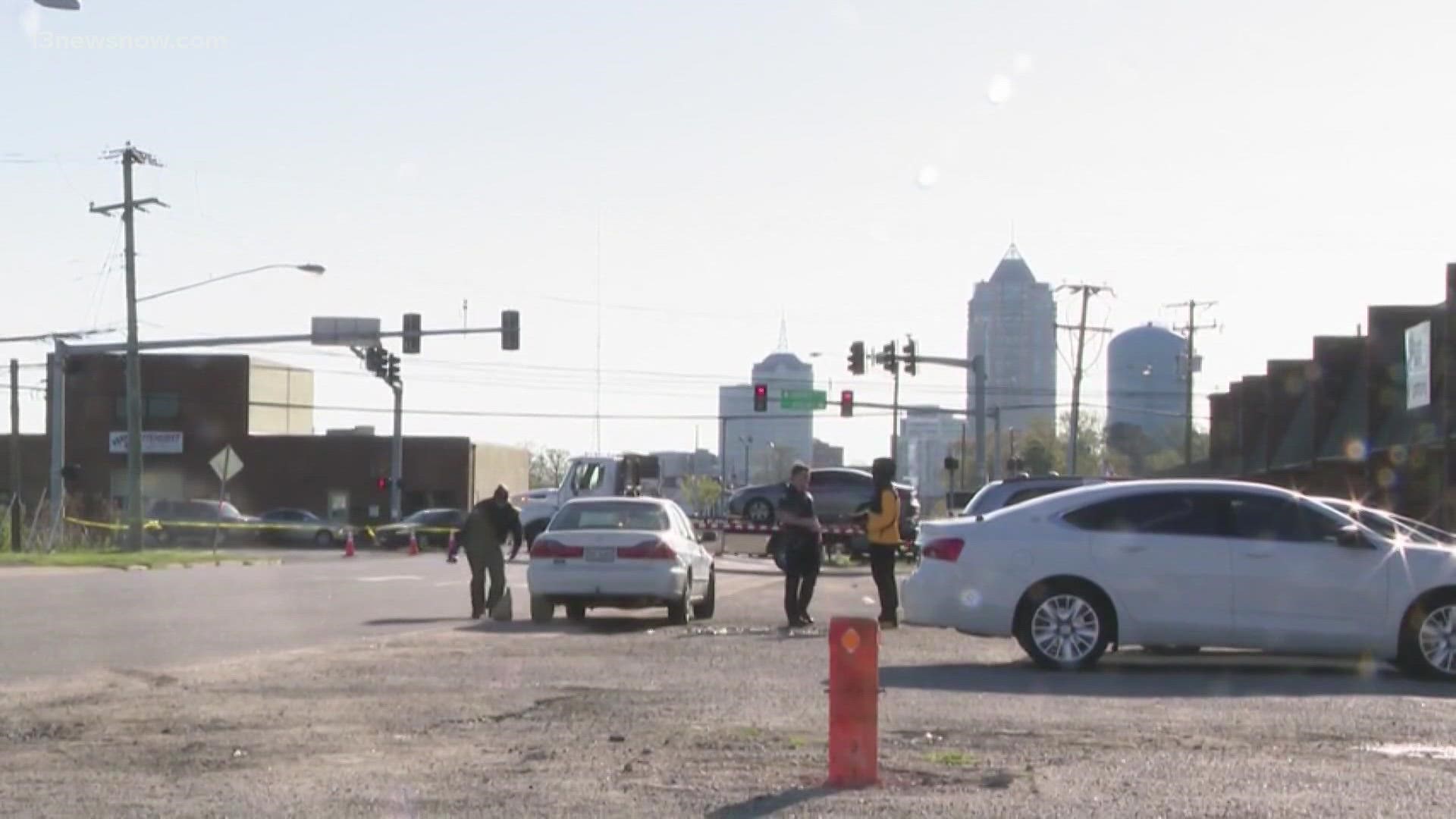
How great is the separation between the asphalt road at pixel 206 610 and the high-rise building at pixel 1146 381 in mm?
108462

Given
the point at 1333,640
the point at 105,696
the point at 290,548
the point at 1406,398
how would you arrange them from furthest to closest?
the point at 290,548 → the point at 1406,398 → the point at 1333,640 → the point at 105,696

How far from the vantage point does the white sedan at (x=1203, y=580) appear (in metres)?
14.9

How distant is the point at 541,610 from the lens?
2148 centimetres

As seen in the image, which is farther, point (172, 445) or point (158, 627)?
point (172, 445)

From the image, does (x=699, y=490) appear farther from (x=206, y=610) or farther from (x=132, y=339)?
(x=206, y=610)

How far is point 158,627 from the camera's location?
781 inches

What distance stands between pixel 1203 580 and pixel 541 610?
8.60 meters

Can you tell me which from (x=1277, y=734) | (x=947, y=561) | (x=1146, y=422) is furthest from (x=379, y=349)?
(x=1146, y=422)

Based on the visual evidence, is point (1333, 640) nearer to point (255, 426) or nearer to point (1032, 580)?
point (1032, 580)

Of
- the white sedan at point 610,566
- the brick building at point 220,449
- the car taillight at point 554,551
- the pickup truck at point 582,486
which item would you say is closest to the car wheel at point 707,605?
the white sedan at point 610,566

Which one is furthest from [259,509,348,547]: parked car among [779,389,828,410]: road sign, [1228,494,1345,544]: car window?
[1228,494,1345,544]: car window

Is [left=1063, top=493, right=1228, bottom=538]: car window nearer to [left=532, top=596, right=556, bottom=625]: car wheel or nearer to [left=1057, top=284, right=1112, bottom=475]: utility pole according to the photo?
[left=532, top=596, right=556, bottom=625]: car wheel

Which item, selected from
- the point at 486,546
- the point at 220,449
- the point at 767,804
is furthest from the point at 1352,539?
the point at 220,449

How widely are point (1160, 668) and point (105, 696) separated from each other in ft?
25.9
